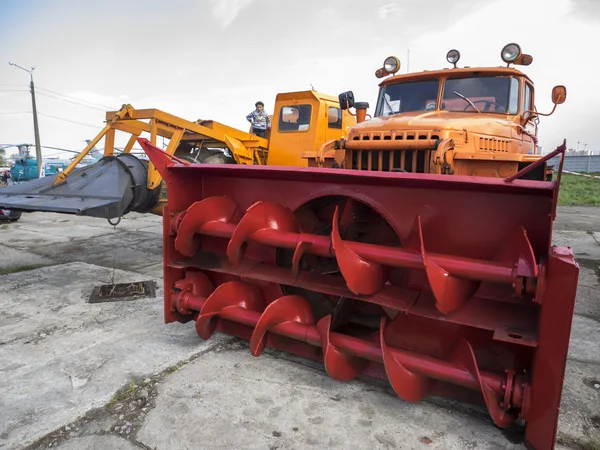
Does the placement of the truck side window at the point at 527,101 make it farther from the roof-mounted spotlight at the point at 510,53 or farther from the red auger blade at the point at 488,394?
the red auger blade at the point at 488,394

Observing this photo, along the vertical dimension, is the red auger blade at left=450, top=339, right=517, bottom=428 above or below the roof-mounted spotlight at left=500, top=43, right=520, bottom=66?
below

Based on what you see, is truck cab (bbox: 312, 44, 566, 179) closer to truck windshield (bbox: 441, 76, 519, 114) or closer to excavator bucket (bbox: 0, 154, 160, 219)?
truck windshield (bbox: 441, 76, 519, 114)

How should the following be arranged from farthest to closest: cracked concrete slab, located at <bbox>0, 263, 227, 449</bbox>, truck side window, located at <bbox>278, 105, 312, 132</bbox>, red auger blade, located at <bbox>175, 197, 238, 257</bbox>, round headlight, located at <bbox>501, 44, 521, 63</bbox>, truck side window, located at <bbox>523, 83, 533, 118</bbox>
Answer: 1. truck side window, located at <bbox>278, 105, 312, 132</bbox>
2. truck side window, located at <bbox>523, 83, 533, 118</bbox>
3. round headlight, located at <bbox>501, 44, 521, 63</bbox>
4. red auger blade, located at <bbox>175, 197, 238, 257</bbox>
5. cracked concrete slab, located at <bbox>0, 263, 227, 449</bbox>

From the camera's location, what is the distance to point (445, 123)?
3.85 meters

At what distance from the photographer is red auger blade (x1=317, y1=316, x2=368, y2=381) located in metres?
2.49

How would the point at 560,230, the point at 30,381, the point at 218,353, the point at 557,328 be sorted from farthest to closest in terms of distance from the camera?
the point at 560,230, the point at 218,353, the point at 30,381, the point at 557,328

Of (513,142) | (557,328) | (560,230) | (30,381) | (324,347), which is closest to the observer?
(557,328)

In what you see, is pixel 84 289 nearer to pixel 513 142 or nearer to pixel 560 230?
pixel 513 142

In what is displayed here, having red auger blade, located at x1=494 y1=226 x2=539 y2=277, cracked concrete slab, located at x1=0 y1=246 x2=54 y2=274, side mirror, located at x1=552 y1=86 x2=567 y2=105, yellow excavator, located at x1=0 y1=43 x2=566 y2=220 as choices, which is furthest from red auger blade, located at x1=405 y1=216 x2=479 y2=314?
cracked concrete slab, located at x1=0 y1=246 x2=54 y2=274

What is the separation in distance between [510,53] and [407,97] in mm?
1174

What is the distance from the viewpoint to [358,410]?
7.90 feet

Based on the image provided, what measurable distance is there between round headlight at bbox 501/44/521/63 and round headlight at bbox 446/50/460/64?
0.48m

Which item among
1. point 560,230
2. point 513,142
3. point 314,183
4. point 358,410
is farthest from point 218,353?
point 560,230

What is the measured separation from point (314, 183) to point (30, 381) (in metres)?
2.20
